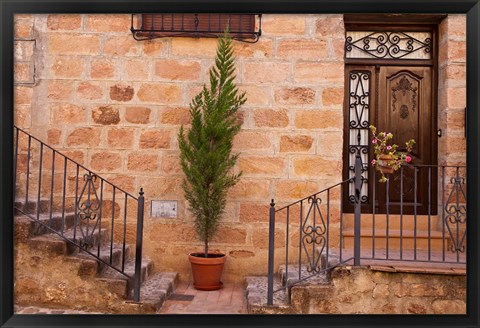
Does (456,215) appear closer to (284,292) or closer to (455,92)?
(455,92)

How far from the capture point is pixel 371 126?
4914 millimetres

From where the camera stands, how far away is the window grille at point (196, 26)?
499 cm

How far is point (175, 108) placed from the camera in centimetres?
500

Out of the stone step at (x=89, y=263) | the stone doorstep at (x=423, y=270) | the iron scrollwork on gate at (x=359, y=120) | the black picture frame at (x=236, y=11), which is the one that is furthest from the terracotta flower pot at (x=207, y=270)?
the iron scrollwork on gate at (x=359, y=120)

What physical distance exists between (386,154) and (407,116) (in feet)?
1.97

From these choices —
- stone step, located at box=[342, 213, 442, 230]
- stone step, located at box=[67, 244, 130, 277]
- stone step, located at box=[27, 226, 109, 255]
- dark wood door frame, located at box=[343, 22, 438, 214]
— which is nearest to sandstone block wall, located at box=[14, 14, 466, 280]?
dark wood door frame, located at box=[343, 22, 438, 214]

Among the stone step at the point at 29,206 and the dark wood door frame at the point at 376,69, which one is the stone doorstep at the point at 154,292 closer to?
the stone step at the point at 29,206

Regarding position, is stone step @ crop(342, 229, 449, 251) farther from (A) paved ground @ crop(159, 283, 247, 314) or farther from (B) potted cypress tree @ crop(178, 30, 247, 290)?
(B) potted cypress tree @ crop(178, 30, 247, 290)

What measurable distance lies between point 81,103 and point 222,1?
8.48ft

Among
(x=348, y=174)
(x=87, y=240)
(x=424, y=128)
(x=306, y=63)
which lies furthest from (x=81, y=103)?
(x=424, y=128)

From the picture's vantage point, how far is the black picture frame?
123 inches

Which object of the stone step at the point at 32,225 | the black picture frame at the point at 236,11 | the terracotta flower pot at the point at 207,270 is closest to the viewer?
the black picture frame at the point at 236,11

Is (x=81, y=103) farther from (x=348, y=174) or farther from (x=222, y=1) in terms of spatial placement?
(x=348, y=174)

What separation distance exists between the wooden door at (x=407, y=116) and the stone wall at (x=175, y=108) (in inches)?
25.2
